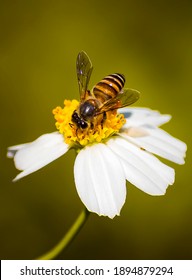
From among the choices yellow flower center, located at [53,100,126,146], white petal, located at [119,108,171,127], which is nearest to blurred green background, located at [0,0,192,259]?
white petal, located at [119,108,171,127]

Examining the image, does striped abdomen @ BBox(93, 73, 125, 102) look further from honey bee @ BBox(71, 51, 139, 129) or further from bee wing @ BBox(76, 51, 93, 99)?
bee wing @ BBox(76, 51, 93, 99)

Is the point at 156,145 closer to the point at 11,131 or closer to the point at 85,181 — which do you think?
the point at 85,181

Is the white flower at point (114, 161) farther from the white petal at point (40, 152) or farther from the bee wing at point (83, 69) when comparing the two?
the bee wing at point (83, 69)

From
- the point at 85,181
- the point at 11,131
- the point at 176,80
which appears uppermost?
the point at 176,80

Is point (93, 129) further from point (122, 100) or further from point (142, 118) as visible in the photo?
point (142, 118)

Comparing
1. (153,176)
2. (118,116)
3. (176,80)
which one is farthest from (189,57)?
(153,176)

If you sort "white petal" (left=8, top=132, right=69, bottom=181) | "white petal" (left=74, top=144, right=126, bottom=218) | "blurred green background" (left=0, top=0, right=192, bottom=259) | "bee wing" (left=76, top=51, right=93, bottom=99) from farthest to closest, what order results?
"blurred green background" (left=0, top=0, right=192, bottom=259)
"bee wing" (left=76, top=51, right=93, bottom=99)
"white petal" (left=8, top=132, right=69, bottom=181)
"white petal" (left=74, top=144, right=126, bottom=218)
